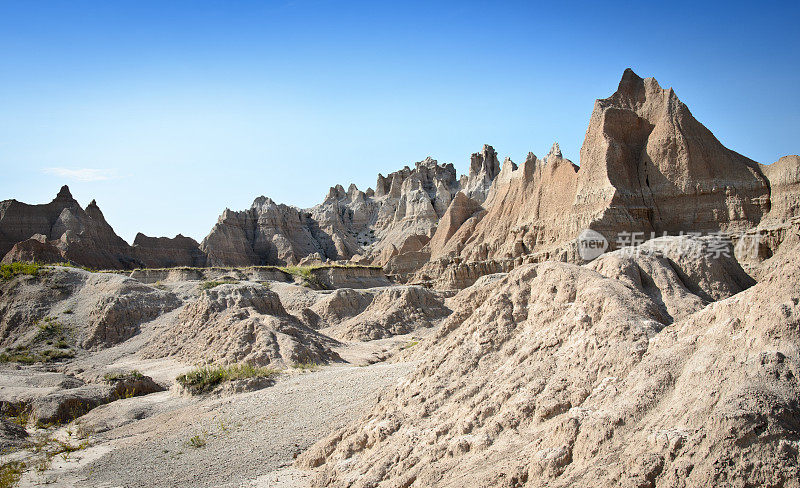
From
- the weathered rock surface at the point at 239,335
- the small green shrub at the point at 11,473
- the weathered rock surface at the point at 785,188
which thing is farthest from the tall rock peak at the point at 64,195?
the weathered rock surface at the point at 785,188

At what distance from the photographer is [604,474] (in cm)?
489

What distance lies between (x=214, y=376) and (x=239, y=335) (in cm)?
418

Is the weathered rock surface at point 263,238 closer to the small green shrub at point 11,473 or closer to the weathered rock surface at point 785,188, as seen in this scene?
the weathered rock surface at point 785,188

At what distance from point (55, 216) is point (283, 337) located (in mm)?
59249

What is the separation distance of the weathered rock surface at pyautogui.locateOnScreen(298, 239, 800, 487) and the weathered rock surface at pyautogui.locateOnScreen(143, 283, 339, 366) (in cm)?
932

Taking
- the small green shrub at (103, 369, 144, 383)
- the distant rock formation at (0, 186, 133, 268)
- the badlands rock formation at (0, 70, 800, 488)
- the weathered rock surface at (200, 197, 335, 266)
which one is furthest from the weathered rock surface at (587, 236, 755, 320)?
the weathered rock surface at (200, 197, 335, 266)

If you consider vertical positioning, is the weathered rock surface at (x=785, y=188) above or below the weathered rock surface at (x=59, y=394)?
above

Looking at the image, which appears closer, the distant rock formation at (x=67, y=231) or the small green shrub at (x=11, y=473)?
the small green shrub at (x=11, y=473)

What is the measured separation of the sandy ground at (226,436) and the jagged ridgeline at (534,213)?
3144 centimetres

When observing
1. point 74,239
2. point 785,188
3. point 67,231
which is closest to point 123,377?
point 785,188

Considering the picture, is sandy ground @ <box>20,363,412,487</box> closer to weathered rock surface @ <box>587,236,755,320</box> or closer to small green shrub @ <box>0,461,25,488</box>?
small green shrub @ <box>0,461,25,488</box>

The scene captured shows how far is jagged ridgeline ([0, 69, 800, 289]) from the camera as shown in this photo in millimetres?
40125

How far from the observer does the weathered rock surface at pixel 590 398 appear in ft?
15.1

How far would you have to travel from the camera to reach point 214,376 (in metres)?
15.4
